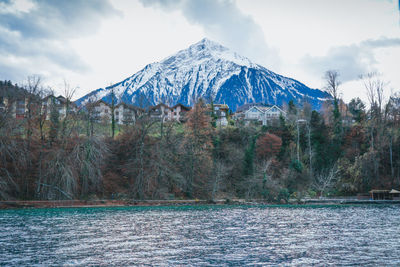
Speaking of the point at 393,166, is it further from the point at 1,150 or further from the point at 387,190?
the point at 1,150

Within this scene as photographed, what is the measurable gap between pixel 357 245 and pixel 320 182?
44570mm

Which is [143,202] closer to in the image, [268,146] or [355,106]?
[268,146]

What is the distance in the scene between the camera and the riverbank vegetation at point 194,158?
48844 mm

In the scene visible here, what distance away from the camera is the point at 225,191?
192 ft

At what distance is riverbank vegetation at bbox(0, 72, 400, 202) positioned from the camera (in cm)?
4884

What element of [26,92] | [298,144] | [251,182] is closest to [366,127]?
[298,144]

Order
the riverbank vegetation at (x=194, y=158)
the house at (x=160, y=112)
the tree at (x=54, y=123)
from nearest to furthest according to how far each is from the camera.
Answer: the riverbank vegetation at (x=194, y=158) < the tree at (x=54, y=123) < the house at (x=160, y=112)

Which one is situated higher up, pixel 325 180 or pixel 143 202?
pixel 325 180

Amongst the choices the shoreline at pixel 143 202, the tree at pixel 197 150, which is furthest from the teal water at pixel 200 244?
the tree at pixel 197 150

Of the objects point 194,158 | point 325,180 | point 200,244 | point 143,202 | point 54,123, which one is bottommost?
point 143,202

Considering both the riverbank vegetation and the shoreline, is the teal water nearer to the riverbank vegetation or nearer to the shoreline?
the shoreline

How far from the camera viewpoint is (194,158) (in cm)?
5875

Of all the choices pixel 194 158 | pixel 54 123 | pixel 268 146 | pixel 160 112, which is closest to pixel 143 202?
pixel 194 158

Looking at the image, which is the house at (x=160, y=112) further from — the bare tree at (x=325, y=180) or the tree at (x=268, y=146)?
the bare tree at (x=325, y=180)
